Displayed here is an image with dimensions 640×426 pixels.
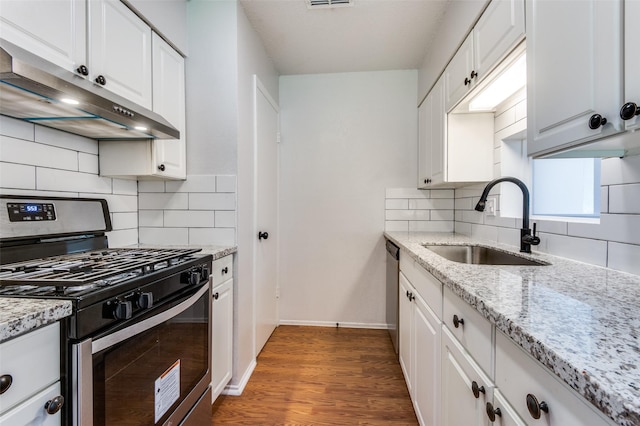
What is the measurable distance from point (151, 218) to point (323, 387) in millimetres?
1520

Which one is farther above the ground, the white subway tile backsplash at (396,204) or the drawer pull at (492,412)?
the white subway tile backsplash at (396,204)

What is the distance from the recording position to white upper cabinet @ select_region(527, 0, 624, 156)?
2.32 ft

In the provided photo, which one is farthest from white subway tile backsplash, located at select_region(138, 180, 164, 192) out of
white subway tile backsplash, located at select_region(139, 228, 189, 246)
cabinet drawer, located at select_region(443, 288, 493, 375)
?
cabinet drawer, located at select_region(443, 288, 493, 375)

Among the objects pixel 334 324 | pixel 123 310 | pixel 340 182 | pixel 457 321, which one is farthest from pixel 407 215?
pixel 123 310

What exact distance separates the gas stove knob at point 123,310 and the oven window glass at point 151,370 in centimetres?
10

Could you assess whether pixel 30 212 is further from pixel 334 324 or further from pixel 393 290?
pixel 334 324

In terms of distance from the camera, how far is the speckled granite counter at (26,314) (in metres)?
0.57

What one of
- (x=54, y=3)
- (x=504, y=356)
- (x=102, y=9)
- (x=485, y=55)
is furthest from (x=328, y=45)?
(x=504, y=356)

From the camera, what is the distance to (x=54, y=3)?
1049 millimetres

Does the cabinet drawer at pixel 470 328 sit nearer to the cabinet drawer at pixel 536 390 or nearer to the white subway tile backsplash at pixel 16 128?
the cabinet drawer at pixel 536 390

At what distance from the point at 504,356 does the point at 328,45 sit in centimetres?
233

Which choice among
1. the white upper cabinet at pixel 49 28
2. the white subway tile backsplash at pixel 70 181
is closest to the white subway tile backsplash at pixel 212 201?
the white subway tile backsplash at pixel 70 181

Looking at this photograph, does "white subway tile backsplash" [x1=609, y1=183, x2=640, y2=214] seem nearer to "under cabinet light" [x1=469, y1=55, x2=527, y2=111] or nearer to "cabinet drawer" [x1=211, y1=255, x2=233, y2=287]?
"under cabinet light" [x1=469, y1=55, x2=527, y2=111]

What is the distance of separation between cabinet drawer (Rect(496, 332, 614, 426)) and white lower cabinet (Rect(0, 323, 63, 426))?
1.02 m
